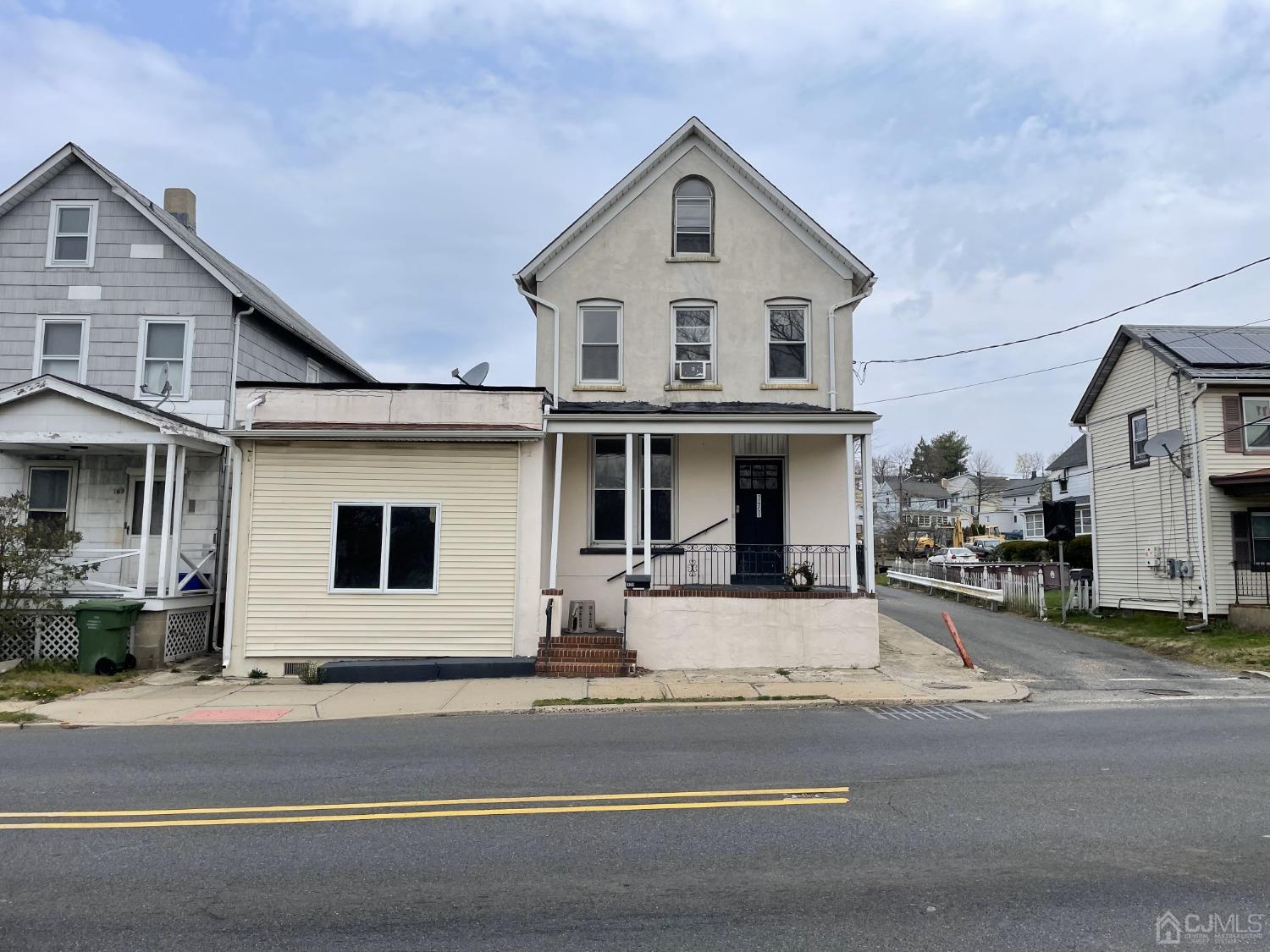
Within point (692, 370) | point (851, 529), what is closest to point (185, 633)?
point (692, 370)

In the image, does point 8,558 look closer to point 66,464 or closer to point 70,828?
point 66,464

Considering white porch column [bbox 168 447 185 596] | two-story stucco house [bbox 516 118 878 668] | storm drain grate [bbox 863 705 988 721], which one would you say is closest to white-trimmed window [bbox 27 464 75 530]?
white porch column [bbox 168 447 185 596]

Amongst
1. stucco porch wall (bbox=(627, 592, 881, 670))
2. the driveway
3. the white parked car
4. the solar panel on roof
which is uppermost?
the solar panel on roof

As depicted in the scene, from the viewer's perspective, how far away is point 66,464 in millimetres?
15781

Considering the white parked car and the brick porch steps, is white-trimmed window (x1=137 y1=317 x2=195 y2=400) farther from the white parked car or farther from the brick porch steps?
the white parked car

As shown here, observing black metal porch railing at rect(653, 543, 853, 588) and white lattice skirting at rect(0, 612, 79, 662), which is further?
black metal porch railing at rect(653, 543, 853, 588)

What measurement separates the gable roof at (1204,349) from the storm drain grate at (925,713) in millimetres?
13068

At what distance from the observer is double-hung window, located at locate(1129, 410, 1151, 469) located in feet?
69.2

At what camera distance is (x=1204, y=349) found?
779 inches

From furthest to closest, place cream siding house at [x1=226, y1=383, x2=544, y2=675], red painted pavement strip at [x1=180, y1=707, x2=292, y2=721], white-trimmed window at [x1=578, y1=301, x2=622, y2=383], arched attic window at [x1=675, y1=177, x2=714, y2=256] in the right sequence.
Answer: arched attic window at [x1=675, y1=177, x2=714, y2=256]
white-trimmed window at [x1=578, y1=301, x2=622, y2=383]
cream siding house at [x1=226, y1=383, x2=544, y2=675]
red painted pavement strip at [x1=180, y1=707, x2=292, y2=721]

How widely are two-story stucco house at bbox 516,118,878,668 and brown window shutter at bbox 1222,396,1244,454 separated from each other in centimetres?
973

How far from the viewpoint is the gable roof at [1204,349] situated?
1878 centimetres

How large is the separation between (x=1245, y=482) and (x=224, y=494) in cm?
2127

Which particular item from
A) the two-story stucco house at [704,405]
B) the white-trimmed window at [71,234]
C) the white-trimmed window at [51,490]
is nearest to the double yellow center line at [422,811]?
the two-story stucco house at [704,405]
